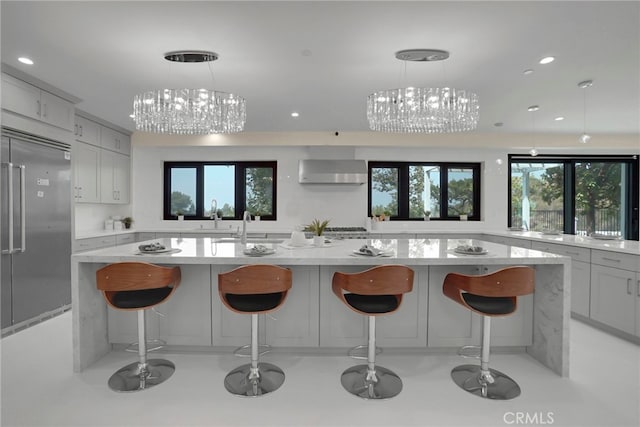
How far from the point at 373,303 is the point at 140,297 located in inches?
63.9

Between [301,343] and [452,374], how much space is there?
1168 mm

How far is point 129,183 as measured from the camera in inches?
236

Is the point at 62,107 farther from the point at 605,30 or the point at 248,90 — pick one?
the point at 605,30

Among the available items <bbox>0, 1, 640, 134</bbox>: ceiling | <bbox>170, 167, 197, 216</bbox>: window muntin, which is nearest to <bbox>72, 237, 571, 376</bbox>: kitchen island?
<bbox>0, 1, 640, 134</bbox>: ceiling

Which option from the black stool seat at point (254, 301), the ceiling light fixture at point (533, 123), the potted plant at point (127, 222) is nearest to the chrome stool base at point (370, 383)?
the black stool seat at point (254, 301)

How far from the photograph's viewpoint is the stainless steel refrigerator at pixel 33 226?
10.7 ft

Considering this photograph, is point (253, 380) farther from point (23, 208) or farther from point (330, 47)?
point (23, 208)

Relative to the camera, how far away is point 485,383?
2.36 meters

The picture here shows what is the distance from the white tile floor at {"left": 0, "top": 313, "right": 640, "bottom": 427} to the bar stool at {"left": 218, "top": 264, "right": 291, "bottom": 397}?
0.08 m

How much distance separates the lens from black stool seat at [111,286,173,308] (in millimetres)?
2318

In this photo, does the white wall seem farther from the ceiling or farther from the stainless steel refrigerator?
the stainless steel refrigerator

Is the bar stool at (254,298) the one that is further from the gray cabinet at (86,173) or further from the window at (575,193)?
the window at (575,193)

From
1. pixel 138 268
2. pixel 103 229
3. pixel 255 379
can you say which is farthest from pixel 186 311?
pixel 103 229

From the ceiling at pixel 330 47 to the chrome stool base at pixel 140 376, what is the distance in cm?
247
